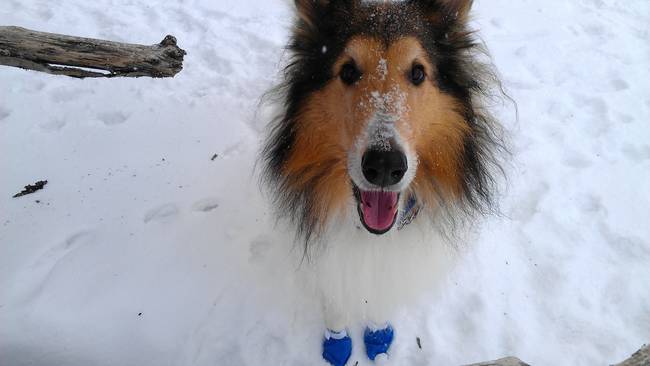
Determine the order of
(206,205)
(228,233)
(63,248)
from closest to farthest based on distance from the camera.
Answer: (63,248)
(228,233)
(206,205)

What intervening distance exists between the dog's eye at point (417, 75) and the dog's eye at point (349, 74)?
229 mm

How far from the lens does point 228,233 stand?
2885 mm

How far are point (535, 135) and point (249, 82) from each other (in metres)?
2.51

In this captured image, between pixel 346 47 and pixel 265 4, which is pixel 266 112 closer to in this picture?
pixel 346 47

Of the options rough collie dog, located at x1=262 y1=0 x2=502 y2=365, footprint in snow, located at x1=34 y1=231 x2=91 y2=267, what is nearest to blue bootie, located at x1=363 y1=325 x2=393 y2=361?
rough collie dog, located at x1=262 y1=0 x2=502 y2=365

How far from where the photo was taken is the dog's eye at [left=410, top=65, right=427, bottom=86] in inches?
73.0

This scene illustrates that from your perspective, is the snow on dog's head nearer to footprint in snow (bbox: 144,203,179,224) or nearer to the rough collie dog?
the rough collie dog

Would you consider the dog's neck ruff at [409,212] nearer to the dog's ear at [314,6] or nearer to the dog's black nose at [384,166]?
the dog's black nose at [384,166]

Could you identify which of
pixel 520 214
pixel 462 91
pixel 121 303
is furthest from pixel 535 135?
pixel 121 303

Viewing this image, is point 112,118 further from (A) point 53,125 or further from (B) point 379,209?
(B) point 379,209

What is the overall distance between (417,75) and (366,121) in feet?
1.19

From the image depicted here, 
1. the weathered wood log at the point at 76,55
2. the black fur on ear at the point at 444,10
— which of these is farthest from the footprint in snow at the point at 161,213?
the black fur on ear at the point at 444,10

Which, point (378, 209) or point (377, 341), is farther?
point (377, 341)

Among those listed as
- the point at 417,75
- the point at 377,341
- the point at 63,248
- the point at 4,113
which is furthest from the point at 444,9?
the point at 4,113
